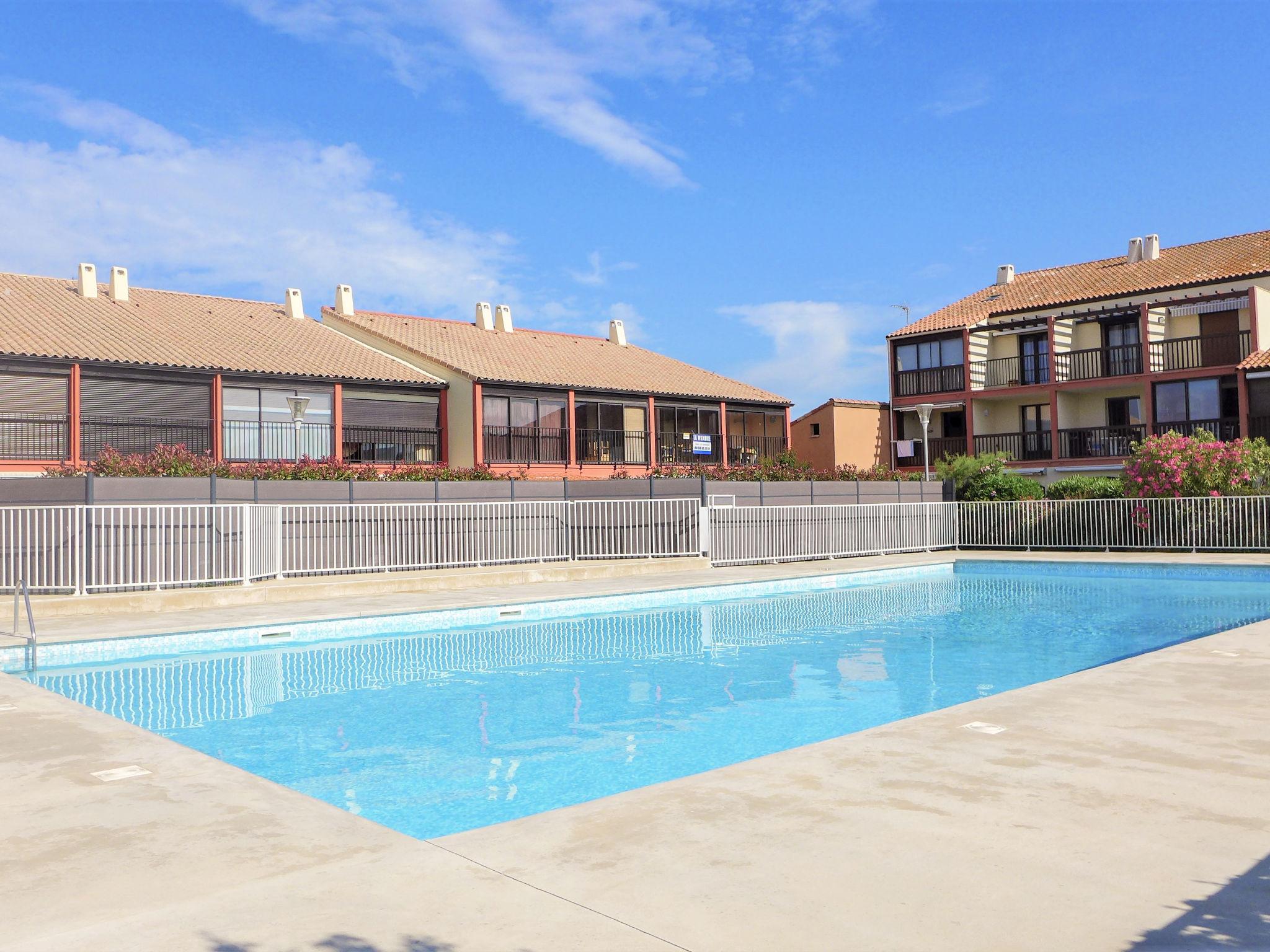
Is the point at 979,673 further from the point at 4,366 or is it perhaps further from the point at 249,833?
the point at 4,366

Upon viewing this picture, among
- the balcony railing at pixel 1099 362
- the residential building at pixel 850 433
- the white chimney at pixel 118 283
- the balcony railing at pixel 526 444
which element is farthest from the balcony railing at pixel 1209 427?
Result: the white chimney at pixel 118 283

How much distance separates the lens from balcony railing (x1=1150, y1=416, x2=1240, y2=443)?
3098 centimetres

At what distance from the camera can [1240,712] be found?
6016mm

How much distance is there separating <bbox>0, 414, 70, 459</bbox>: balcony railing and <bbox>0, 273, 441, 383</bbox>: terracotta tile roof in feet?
5.44

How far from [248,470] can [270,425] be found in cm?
1037

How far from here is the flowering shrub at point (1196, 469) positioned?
23.6m

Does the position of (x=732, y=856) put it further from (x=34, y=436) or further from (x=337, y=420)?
(x=337, y=420)

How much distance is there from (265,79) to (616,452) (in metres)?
21.2

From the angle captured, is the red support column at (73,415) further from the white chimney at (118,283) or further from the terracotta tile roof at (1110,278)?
the terracotta tile roof at (1110,278)

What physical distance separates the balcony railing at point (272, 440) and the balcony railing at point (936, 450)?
21792 millimetres

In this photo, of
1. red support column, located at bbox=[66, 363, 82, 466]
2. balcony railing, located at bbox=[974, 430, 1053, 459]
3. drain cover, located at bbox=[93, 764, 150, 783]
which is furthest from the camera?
balcony railing, located at bbox=[974, 430, 1053, 459]

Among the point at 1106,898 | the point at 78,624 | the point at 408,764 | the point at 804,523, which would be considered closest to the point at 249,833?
the point at 408,764

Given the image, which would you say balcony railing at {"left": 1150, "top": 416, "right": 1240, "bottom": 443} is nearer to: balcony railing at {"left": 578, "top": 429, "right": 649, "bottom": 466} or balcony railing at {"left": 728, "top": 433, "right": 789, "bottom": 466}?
balcony railing at {"left": 728, "top": 433, "right": 789, "bottom": 466}

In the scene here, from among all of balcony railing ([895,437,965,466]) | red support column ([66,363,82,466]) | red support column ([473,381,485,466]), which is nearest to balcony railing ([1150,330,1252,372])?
balcony railing ([895,437,965,466])
